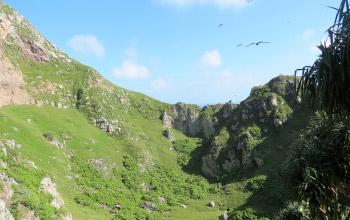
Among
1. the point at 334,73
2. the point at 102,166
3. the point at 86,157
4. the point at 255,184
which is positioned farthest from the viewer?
the point at 86,157

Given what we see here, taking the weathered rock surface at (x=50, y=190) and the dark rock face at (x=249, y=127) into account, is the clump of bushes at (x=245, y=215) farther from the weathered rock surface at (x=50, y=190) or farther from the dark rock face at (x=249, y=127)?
the weathered rock surface at (x=50, y=190)

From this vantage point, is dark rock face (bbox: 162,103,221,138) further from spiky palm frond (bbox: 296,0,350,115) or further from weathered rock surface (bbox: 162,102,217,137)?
spiky palm frond (bbox: 296,0,350,115)

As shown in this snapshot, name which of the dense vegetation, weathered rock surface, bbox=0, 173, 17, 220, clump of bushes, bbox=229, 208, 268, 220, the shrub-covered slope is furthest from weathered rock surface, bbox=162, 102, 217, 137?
the dense vegetation

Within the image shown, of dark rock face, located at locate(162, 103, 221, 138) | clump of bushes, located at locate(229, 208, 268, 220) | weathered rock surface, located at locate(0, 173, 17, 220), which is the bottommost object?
clump of bushes, located at locate(229, 208, 268, 220)

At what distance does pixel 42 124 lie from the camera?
124438 millimetres

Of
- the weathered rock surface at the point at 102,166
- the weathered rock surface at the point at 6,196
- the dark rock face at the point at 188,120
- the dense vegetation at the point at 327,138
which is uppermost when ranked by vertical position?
the dark rock face at the point at 188,120

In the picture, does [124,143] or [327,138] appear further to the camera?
[124,143]

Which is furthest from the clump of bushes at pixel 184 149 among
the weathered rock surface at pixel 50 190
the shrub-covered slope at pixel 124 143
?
the weathered rock surface at pixel 50 190

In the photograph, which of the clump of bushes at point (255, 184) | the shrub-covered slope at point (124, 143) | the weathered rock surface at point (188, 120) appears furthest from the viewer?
the weathered rock surface at point (188, 120)

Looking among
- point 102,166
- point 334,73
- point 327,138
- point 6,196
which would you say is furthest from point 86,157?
point 334,73

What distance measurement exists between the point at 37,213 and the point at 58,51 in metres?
111

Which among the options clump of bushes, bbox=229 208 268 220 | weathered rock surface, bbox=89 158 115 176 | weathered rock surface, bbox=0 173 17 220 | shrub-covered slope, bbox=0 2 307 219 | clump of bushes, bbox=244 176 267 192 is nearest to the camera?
weathered rock surface, bbox=0 173 17 220

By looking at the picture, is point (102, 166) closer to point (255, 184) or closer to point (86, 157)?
point (86, 157)

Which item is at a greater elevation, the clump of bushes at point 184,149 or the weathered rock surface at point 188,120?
the weathered rock surface at point 188,120
